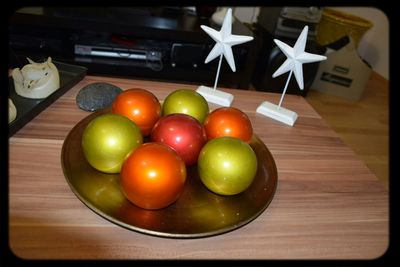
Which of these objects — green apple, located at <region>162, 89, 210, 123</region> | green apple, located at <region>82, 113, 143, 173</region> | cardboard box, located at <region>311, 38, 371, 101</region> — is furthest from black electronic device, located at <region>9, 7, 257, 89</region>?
green apple, located at <region>82, 113, 143, 173</region>

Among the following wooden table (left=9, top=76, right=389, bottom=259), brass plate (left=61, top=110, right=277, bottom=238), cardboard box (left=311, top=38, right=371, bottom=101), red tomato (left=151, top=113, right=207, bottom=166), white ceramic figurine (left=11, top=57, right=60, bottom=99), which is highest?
red tomato (left=151, top=113, right=207, bottom=166)

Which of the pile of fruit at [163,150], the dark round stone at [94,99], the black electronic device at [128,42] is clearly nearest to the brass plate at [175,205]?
the pile of fruit at [163,150]

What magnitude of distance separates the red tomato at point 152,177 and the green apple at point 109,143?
0.10 feet

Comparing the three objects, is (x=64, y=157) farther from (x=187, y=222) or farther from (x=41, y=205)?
(x=187, y=222)

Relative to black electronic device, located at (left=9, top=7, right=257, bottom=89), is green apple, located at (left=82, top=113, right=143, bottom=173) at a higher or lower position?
higher

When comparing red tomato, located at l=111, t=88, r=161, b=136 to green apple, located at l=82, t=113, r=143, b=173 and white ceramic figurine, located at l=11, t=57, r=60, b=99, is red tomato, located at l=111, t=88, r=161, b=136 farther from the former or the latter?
white ceramic figurine, located at l=11, t=57, r=60, b=99

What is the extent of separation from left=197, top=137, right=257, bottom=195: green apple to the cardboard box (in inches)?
67.4

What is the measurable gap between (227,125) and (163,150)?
0.15m

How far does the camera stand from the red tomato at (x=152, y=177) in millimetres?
403

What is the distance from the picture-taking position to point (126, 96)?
0.55m

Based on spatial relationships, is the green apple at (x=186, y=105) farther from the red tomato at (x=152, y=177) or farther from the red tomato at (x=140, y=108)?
the red tomato at (x=152, y=177)

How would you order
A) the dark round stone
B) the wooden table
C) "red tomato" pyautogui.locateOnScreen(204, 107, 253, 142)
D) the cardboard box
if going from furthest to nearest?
the cardboard box, the dark round stone, "red tomato" pyautogui.locateOnScreen(204, 107, 253, 142), the wooden table

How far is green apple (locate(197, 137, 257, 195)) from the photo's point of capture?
17.6 inches

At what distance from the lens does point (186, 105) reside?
574mm
